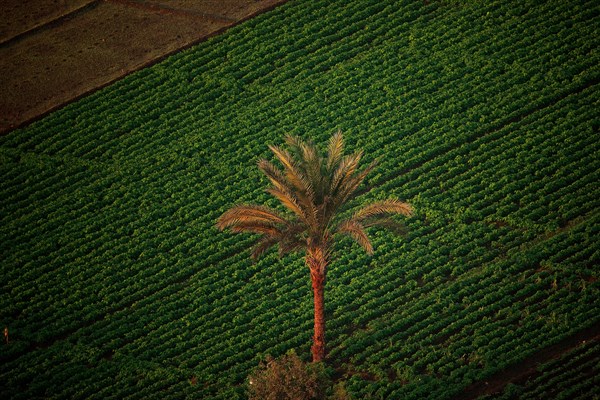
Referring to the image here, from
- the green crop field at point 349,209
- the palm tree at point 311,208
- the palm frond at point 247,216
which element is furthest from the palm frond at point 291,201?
the green crop field at point 349,209

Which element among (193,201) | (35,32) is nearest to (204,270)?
(193,201)

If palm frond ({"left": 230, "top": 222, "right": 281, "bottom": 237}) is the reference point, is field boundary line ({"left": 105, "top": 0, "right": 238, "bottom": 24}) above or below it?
above

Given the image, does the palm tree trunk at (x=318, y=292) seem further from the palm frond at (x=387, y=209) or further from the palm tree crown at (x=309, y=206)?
the palm frond at (x=387, y=209)

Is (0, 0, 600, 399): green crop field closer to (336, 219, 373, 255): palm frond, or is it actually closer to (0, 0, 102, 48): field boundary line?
(336, 219, 373, 255): palm frond

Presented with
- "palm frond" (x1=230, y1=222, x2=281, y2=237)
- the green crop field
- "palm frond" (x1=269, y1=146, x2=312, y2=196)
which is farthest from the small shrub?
"palm frond" (x1=269, y1=146, x2=312, y2=196)

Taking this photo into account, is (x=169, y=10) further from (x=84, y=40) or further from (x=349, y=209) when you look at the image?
(x=349, y=209)

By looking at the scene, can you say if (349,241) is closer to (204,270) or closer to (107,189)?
(204,270)
